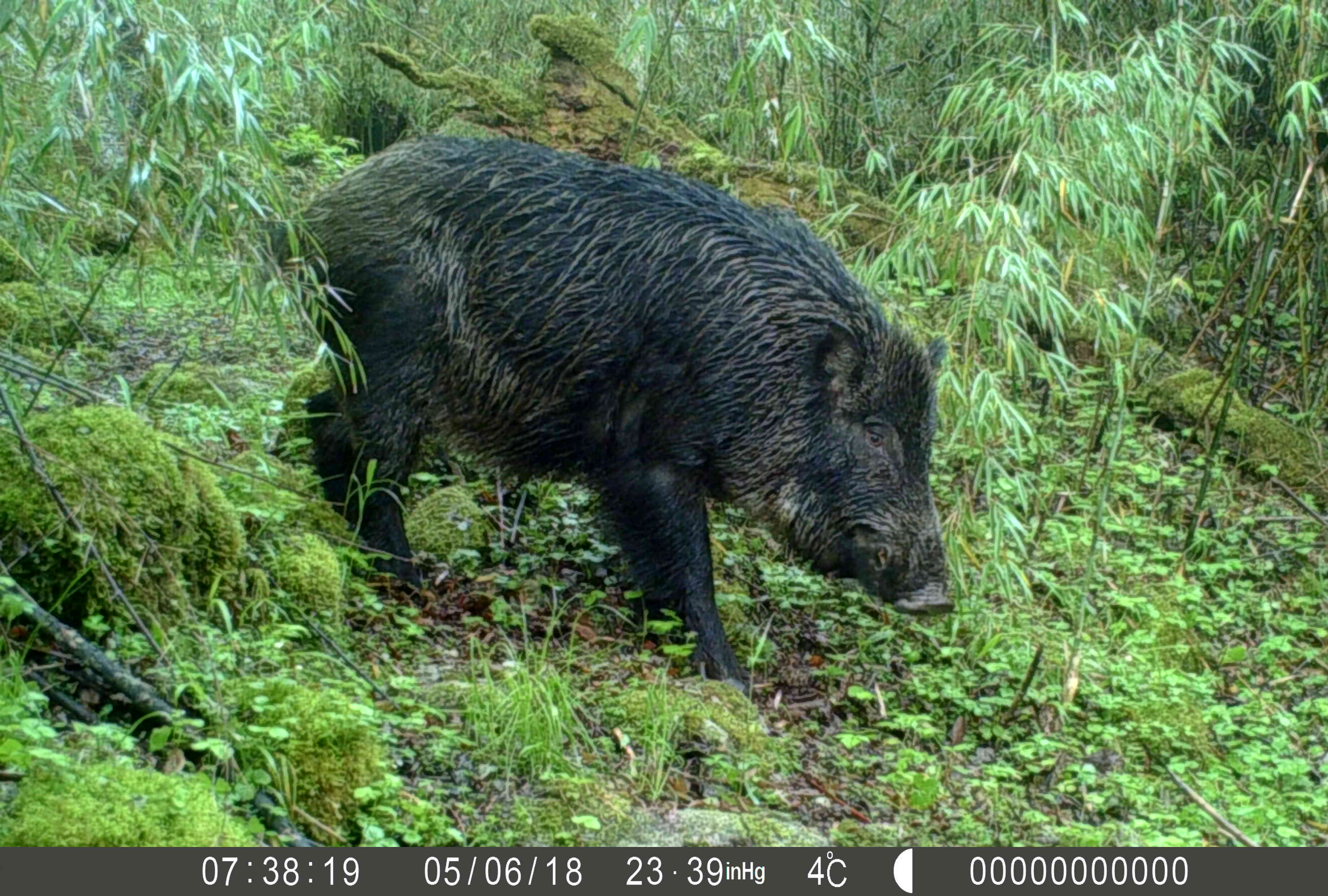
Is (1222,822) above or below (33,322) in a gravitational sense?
above

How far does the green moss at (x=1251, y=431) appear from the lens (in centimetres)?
838

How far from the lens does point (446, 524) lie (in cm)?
632

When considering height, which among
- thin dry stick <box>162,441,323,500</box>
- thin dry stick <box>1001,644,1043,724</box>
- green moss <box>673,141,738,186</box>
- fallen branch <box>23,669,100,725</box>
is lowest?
thin dry stick <box>1001,644,1043,724</box>

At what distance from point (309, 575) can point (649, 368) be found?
1.54m

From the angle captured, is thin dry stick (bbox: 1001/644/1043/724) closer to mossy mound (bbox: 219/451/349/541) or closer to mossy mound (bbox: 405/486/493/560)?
mossy mound (bbox: 405/486/493/560)

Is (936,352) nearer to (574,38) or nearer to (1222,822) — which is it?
(1222,822)

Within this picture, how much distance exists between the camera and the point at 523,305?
18.8 feet

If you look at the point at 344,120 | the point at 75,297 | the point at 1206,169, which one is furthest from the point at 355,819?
the point at 344,120

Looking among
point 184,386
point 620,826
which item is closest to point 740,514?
point 184,386

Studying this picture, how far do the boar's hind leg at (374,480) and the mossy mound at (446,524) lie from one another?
0.76ft

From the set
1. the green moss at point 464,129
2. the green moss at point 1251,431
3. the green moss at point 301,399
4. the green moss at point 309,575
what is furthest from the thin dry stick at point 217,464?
the green moss at point 1251,431

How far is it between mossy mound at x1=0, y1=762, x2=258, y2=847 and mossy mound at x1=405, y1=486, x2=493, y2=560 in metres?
2.75
